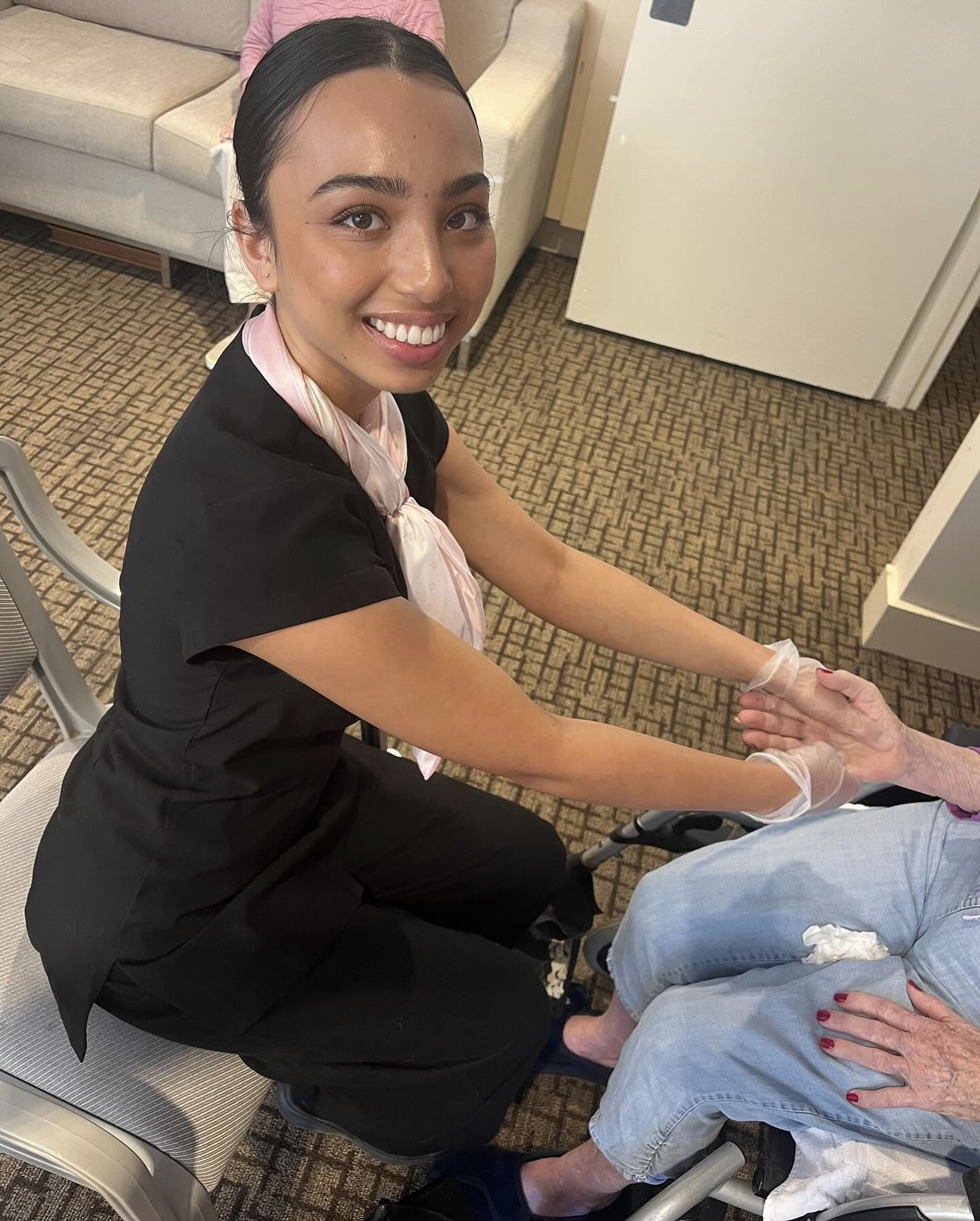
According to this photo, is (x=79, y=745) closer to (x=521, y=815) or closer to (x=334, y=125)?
Answer: (x=521, y=815)

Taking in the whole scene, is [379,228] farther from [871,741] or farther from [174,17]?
[174,17]

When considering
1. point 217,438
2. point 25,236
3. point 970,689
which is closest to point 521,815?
point 217,438

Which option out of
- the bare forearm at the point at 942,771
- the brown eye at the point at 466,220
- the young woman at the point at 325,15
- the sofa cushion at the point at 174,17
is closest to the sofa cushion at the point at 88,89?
the sofa cushion at the point at 174,17

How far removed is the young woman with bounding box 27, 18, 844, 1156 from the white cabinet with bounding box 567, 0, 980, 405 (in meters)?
1.93

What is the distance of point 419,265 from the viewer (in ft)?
2.36

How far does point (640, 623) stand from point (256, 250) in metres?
0.62

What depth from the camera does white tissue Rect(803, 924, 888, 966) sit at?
0.94 metres

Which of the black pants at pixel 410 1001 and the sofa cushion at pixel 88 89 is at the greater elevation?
the black pants at pixel 410 1001

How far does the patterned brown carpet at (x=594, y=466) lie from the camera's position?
184 centimetres

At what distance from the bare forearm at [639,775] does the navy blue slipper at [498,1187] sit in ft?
1.89

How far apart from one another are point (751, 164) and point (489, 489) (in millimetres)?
1928

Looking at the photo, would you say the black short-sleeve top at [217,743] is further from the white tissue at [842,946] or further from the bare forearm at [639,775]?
the white tissue at [842,946]

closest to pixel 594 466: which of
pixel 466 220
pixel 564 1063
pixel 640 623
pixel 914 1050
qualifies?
pixel 640 623

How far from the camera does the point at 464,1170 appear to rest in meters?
1.14
